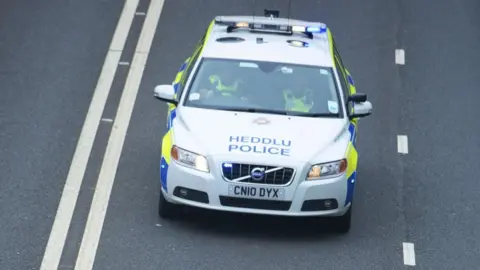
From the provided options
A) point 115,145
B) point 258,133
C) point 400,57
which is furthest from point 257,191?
point 400,57

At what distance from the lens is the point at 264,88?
49.8ft

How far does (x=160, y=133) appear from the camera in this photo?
56.4 feet

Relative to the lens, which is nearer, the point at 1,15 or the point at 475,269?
the point at 475,269

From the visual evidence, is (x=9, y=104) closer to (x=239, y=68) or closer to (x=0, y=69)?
(x=0, y=69)

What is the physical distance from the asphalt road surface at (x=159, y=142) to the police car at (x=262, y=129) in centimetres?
53

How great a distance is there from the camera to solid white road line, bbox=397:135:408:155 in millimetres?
17047

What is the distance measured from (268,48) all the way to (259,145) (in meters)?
1.99

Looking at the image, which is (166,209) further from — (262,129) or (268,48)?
(268,48)

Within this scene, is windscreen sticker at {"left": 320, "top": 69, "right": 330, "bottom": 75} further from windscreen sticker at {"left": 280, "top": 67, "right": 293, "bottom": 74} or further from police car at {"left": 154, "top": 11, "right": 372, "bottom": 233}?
windscreen sticker at {"left": 280, "top": 67, "right": 293, "bottom": 74}

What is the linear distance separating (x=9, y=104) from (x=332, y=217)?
16.2ft

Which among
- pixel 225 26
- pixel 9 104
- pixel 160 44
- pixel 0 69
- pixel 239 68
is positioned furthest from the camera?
pixel 160 44

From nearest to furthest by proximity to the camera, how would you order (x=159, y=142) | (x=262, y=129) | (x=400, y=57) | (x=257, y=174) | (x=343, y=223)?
(x=257, y=174)
(x=262, y=129)
(x=343, y=223)
(x=159, y=142)
(x=400, y=57)

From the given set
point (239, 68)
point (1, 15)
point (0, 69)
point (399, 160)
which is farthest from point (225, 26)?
point (1, 15)

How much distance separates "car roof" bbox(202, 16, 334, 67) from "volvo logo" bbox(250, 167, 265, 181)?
2006 mm
